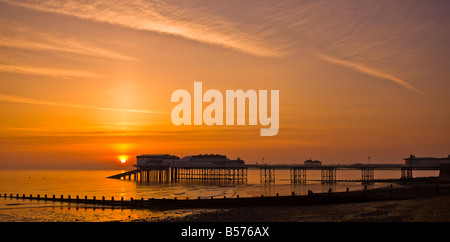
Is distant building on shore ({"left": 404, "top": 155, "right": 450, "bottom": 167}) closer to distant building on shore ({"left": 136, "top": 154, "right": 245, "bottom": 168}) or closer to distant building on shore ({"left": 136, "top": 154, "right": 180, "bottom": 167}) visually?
distant building on shore ({"left": 136, "top": 154, "right": 245, "bottom": 168})

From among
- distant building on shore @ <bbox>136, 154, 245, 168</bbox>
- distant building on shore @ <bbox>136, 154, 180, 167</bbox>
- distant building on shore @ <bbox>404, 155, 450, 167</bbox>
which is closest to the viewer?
distant building on shore @ <bbox>404, 155, 450, 167</bbox>

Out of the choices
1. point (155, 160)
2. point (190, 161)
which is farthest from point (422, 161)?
point (155, 160)

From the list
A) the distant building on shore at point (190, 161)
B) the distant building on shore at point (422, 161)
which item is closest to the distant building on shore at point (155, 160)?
the distant building on shore at point (190, 161)

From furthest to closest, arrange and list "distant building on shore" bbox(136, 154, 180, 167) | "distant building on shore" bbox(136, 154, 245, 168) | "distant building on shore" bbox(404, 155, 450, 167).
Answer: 1. "distant building on shore" bbox(136, 154, 180, 167)
2. "distant building on shore" bbox(136, 154, 245, 168)
3. "distant building on shore" bbox(404, 155, 450, 167)

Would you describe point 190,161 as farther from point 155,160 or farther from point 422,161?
point 422,161

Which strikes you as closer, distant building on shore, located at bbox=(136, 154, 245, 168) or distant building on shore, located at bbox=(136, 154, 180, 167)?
distant building on shore, located at bbox=(136, 154, 245, 168)

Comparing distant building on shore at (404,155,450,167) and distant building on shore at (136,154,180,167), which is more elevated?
distant building on shore at (404,155,450,167)

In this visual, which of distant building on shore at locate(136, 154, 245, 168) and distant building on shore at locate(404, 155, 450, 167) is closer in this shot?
distant building on shore at locate(404, 155, 450, 167)

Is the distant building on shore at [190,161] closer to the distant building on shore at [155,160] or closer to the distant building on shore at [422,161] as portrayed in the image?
the distant building on shore at [155,160]

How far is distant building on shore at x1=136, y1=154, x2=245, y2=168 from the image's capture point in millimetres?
145500

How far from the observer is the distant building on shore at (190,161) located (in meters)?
146

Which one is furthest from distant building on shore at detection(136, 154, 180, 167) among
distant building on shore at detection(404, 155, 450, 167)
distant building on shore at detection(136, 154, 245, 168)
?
distant building on shore at detection(404, 155, 450, 167)

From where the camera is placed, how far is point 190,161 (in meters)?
148
